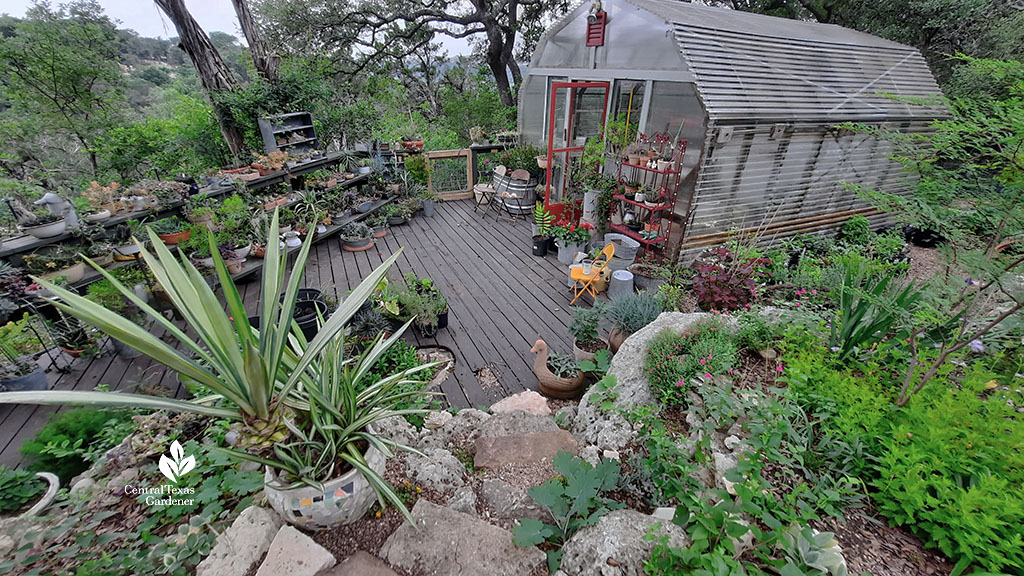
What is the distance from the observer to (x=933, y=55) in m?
7.98

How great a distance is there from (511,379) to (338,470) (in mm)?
2000

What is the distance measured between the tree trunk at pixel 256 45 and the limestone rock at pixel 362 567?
7.05 metres

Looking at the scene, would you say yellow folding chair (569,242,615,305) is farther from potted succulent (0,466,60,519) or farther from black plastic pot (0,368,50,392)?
black plastic pot (0,368,50,392)

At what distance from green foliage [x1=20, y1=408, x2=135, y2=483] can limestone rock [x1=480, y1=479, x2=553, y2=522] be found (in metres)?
2.01

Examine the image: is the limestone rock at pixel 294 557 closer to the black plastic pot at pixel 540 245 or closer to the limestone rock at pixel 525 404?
the limestone rock at pixel 525 404

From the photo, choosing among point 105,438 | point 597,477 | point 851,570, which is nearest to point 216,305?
point 597,477

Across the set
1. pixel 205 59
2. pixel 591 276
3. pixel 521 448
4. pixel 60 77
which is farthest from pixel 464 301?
pixel 60 77

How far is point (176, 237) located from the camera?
4.03m

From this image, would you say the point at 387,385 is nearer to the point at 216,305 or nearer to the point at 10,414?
the point at 216,305

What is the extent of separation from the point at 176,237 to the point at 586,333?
4341 millimetres

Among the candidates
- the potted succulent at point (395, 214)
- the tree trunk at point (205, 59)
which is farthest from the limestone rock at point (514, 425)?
the tree trunk at point (205, 59)

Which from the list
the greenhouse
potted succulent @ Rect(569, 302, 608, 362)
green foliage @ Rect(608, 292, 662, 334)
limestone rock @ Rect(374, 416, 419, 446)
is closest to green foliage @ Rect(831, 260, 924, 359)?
green foliage @ Rect(608, 292, 662, 334)

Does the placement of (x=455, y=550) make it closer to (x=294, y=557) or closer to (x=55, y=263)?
(x=294, y=557)

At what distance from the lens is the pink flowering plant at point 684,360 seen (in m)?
2.30
